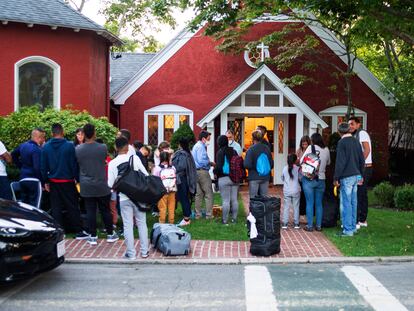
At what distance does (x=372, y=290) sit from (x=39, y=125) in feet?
27.6

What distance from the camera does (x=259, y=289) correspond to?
6785 mm

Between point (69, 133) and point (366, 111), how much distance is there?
11.1 meters

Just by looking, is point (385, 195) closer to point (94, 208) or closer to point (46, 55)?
point (94, 208)

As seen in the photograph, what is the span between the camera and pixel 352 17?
36.2 feet

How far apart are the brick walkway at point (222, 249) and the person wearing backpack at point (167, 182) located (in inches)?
49.4

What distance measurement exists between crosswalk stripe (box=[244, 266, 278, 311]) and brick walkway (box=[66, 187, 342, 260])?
0.86 metres

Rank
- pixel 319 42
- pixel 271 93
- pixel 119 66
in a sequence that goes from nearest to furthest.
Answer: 1. pixel 271 93
2. pixel 319 42
3. pixel 119 66

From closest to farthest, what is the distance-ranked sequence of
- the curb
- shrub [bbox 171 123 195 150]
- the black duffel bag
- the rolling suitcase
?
the black duffel bag
the curb
the rolling suitcase
shrub [bbox 171 123 195 150]

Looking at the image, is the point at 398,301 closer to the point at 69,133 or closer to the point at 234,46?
the point at 69,133

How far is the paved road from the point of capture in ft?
20.2

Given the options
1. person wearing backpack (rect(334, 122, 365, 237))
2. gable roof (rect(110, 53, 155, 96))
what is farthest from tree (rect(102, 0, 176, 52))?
person wearing backpack (rect(334, 122, 365, 237))

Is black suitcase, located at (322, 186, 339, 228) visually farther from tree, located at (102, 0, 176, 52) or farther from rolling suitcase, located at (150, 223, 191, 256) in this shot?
tree, located at (102, 0, 176, 52)

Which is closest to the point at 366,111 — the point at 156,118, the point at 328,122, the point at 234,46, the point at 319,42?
the point at 328,122

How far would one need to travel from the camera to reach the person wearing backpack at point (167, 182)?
10383mm
